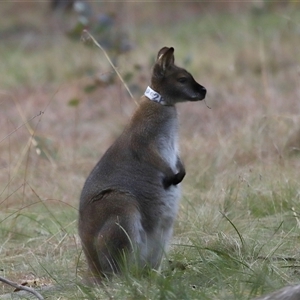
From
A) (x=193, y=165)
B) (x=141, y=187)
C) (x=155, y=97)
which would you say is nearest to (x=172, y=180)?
(x=141, y=187)

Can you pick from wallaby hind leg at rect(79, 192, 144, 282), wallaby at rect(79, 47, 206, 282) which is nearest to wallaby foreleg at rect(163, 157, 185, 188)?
wallaby at rect(79, 47, 206, 282)

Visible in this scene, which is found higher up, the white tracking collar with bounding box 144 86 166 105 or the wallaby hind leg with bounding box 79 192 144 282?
the white tracking collar with bounding box 144 86 166 105

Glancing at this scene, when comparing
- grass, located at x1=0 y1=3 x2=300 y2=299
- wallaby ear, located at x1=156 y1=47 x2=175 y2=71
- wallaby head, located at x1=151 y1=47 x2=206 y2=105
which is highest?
wallaby ear, located at x1=156 y1=47 x2=175 y2=71

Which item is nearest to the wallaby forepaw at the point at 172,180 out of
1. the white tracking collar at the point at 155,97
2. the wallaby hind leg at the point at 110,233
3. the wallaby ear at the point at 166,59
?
the wallaby hind leg at the point at 110,233

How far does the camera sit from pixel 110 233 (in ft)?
13.3

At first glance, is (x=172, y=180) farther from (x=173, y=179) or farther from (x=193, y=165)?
(x=193, y=165)

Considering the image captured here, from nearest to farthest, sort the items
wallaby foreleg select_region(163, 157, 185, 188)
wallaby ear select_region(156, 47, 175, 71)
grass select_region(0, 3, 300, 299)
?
grass select_region(0, 3, 300, 299) < wallaby foreleg select_region(163, 157, 185, 188) < wallaby ear select_region(156, 47, 175, 71)

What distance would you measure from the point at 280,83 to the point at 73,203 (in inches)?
202

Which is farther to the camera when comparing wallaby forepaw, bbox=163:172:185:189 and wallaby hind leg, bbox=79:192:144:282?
wallaby forepaw, bbox=163:172:185:189

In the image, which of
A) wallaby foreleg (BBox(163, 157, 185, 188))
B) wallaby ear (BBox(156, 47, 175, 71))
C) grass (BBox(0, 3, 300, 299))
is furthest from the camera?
wallaby ear (BBox(156, 47, 175, 71))

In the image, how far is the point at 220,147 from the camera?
730cm

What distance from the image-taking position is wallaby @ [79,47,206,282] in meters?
4.09

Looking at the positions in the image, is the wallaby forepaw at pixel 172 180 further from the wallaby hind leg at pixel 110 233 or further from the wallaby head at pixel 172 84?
the wallaby head at pixel 172 84

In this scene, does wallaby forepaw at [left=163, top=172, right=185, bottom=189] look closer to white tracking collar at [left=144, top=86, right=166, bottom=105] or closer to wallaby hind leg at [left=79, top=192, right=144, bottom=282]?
wallaby hind leg at [left=79, top=192, right=144, bottom=282]
